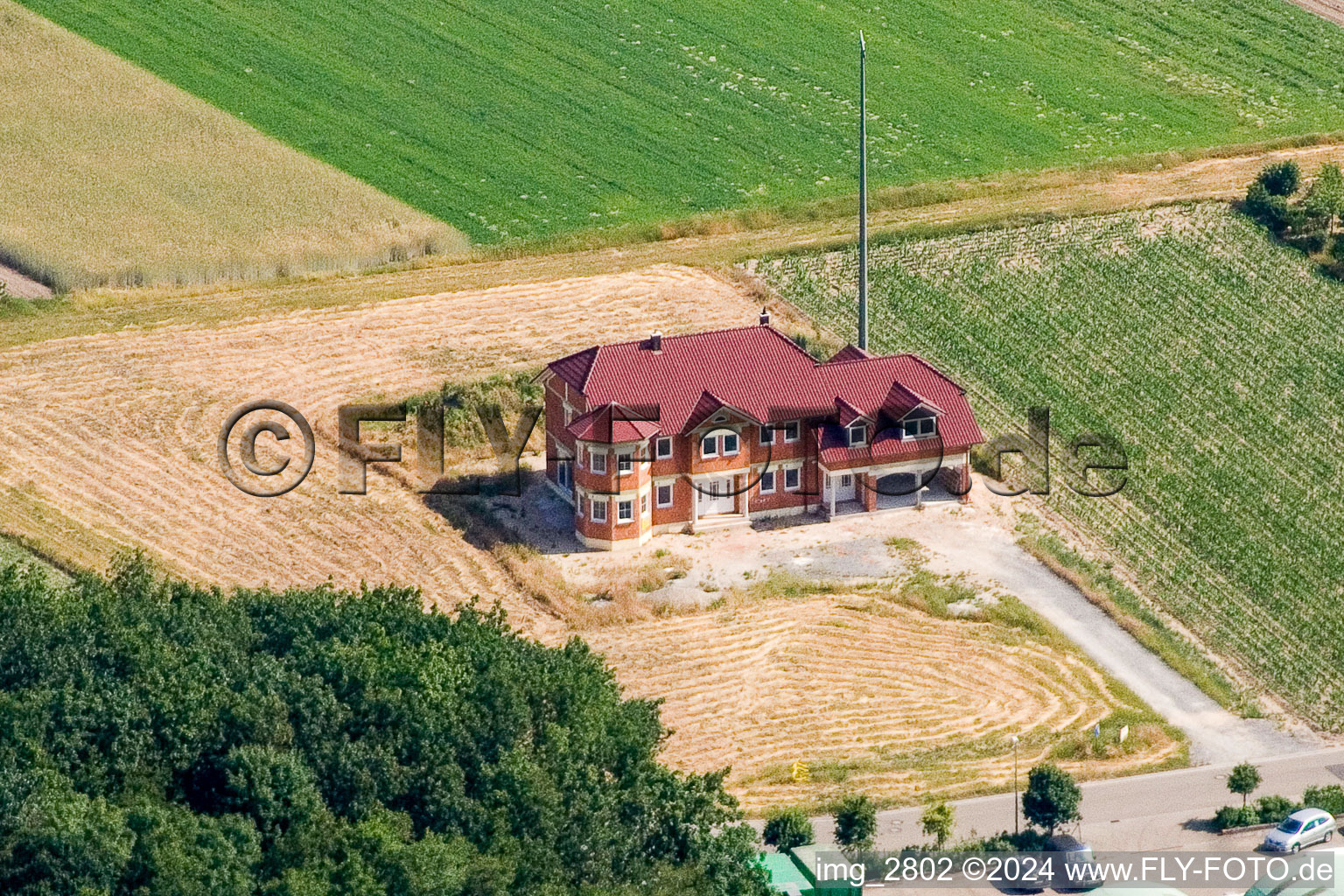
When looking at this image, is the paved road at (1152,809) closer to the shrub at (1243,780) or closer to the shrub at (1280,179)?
the shrub at (1243,780)

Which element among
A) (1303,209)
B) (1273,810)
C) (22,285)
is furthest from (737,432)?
(1303,209)

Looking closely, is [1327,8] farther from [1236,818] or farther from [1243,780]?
[1236,818]

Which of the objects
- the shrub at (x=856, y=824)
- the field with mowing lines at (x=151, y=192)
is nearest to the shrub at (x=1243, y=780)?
the shrub at (x=856, y=824)

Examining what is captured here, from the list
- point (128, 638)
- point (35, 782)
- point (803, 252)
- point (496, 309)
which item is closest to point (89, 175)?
point (496, 309)

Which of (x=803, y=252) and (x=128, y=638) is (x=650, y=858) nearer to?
(x=128, y=638)

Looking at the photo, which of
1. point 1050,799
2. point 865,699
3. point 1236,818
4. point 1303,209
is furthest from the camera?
point 1303,209
